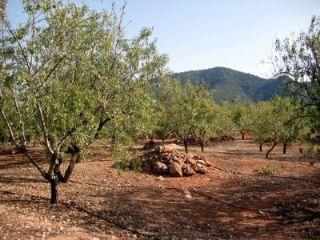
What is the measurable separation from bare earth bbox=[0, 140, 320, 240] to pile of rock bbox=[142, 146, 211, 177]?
2.58 ft

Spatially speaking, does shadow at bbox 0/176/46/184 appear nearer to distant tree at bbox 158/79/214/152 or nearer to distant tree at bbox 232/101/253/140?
distant tree at bbox 158/79/214/152

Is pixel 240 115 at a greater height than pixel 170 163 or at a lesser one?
greater

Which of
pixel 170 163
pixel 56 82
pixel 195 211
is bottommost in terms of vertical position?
pixel 195 211

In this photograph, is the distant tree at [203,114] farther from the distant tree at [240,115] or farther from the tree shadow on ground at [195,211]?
the distant tree at [240,115]

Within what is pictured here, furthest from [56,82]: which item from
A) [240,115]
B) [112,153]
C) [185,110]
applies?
[240,115]

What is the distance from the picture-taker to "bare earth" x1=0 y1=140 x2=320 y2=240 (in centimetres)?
1395

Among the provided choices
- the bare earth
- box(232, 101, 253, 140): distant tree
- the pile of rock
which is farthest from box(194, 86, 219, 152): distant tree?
box(232, 101, 253, 140): distant tree

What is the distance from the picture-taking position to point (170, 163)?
83.1 feet

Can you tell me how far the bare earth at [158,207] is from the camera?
14.0 m

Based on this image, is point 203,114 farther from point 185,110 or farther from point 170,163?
point 170,163

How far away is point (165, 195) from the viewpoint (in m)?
20.3

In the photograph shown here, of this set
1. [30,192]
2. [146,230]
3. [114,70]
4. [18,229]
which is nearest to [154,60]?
[114,70]

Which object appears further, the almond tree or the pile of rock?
the pile of rock

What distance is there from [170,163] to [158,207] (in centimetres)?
760
